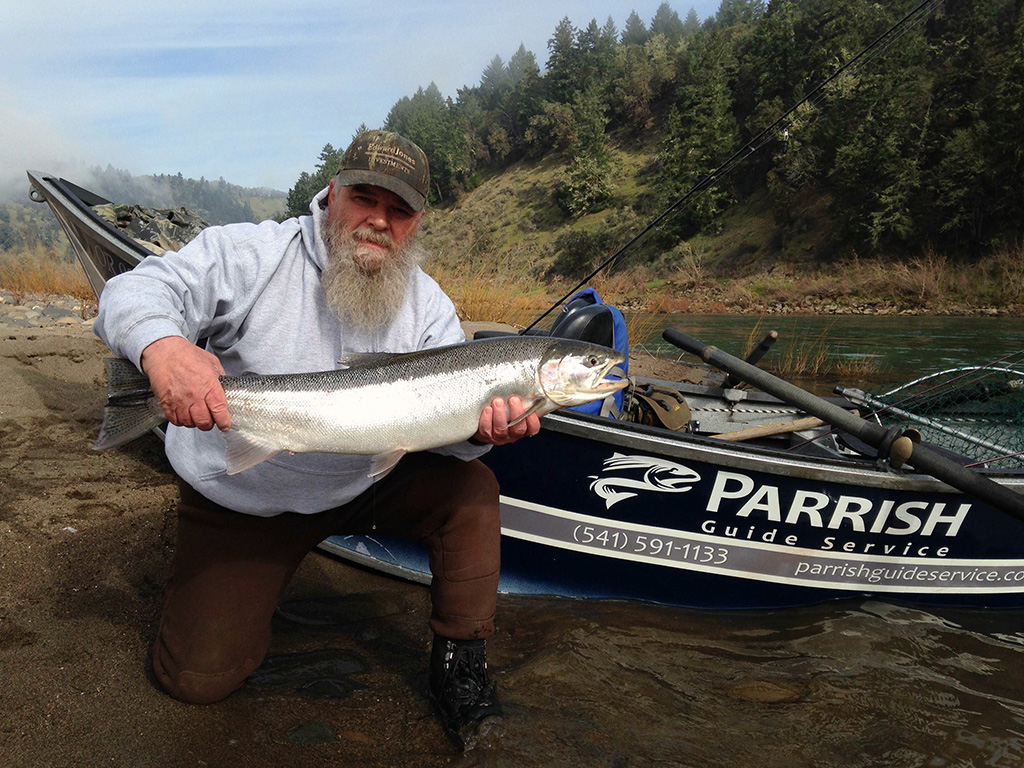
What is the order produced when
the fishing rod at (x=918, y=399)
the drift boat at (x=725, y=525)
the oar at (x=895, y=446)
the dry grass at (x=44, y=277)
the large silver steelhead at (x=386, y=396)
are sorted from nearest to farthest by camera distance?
the large silver steelhead at (x=386, y=396) < the oar at (x=895, y=446) < the drift boat at (x=725, y=525) < the fishing rod at (x=918, y=399) < the dry grass at (x=44, y=277)

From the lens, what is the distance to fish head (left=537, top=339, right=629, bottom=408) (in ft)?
8.09

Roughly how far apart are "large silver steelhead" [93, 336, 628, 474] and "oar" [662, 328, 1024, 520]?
1634 millimetres

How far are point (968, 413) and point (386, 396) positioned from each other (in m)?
6.50

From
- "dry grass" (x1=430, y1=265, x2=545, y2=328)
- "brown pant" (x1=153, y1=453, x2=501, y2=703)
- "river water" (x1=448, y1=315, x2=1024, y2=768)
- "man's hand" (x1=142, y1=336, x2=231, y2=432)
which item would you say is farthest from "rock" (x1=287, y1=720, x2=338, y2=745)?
"dry grass" (x1=430, y1=265, x2=545, y2=328)

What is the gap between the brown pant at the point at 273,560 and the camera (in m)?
2.53

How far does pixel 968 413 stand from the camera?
20.9 feet

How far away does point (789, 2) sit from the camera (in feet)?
196

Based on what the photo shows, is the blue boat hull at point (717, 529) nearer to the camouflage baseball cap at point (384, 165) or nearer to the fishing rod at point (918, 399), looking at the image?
the fishing rod at point (918, 399)

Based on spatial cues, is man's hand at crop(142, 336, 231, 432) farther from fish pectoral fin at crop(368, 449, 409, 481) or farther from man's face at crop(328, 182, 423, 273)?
man's face at crop(328, 182, 423, 273)

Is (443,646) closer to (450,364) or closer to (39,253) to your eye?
(450,364)

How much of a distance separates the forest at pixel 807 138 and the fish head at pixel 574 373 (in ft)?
13.9

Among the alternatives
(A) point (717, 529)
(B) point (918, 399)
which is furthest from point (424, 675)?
(B) point (918, 399)

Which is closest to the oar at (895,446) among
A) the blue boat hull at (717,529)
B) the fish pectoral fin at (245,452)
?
the blue boat hull at (717,529)

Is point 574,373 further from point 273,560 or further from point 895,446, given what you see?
point 895,446
